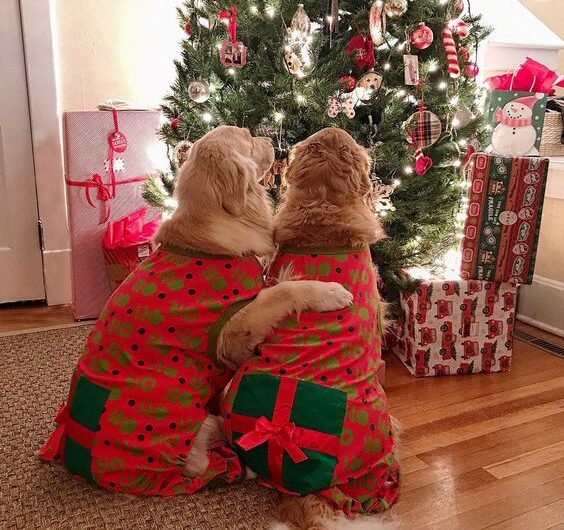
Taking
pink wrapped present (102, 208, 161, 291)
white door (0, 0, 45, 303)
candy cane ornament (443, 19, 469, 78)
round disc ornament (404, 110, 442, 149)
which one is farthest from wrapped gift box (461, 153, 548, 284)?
white door (0, 0, 45, 303)

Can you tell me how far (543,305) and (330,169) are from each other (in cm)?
181

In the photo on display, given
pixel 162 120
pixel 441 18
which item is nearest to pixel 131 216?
pixel 162 120

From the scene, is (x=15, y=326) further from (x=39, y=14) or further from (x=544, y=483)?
(x=544, y=483)

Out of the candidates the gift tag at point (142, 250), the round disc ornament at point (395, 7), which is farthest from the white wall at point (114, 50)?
the round disc ornament at point (395, 7)

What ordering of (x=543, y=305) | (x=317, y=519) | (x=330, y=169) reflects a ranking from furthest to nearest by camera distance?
(x=543, y=305), (x=330, y=169), (x=317, y=519)

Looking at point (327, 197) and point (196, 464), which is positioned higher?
point (327, 197)

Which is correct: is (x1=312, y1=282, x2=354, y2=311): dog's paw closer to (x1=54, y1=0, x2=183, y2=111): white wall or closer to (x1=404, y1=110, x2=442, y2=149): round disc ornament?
(x1=404, y1=110, x2=442, y2=149): round disc ornament

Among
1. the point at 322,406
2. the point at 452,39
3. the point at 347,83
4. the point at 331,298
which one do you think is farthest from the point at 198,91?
the point at 322,406

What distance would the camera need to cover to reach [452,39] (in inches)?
88.8

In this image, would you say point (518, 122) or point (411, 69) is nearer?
point (411, 69)

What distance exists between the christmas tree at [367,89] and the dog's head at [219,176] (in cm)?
65

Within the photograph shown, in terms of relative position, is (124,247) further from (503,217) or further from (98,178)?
(503,217)

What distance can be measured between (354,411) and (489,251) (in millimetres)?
1128

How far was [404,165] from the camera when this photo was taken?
2.34m
